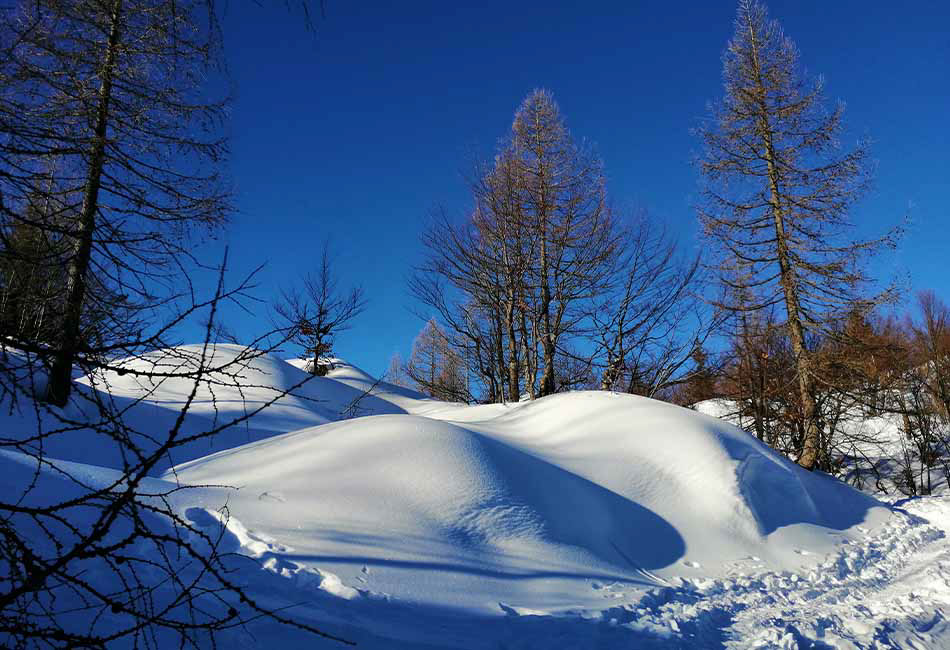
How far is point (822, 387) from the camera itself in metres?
10.9

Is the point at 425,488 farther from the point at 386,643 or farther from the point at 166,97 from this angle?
the point at 166,97

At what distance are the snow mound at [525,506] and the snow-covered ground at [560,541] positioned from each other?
2cm

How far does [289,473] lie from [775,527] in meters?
4.37

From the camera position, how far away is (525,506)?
4.31 metres

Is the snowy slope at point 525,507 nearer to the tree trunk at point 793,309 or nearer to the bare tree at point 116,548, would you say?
the bare tree at point 116,548

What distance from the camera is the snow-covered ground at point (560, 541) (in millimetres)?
2992

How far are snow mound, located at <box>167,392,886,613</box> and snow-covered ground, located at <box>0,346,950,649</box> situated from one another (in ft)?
0.05

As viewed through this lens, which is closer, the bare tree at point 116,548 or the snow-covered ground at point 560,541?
the bare tree at point 116,548

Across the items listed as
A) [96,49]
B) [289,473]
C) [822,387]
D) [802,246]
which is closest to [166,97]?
[96,49]

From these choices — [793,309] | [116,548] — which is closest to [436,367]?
[793,309]

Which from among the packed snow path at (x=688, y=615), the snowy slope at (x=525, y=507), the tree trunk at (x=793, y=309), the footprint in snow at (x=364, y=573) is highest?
the tree trunk at (x=793, y=309)

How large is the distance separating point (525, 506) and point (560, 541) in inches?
14.3

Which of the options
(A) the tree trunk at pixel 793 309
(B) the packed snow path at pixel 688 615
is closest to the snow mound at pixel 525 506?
(B) the packed snow path at pixel 688 615

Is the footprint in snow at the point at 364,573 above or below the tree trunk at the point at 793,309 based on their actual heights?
below
